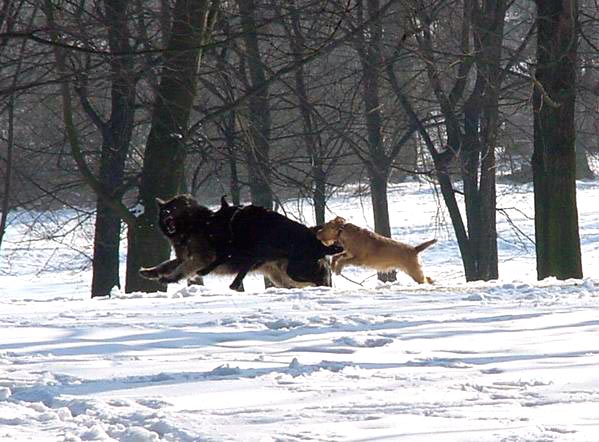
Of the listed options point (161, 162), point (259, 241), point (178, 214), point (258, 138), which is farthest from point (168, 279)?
point (258, 138)

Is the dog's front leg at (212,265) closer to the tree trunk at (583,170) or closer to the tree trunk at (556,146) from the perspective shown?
the tree trunk at (556,146)

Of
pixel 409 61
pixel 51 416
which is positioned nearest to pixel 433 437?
pixel 51 416

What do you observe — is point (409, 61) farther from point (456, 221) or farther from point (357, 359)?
point (357, 359)

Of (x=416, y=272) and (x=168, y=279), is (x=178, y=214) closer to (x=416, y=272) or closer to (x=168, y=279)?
(x=168, y=279)

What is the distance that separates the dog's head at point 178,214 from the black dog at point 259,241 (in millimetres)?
256

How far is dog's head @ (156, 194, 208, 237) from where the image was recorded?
545 inches

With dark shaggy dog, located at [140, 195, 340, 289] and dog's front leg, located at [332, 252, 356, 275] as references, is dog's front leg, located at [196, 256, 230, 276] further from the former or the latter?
dog's front leg, located at [332, 252, 356, 275]

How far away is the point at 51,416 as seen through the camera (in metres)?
5.34

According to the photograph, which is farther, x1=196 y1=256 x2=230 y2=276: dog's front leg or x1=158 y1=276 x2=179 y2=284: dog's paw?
x1=158 y1=276 x2=179 y2=284: dog's paw

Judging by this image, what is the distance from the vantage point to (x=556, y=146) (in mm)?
16891

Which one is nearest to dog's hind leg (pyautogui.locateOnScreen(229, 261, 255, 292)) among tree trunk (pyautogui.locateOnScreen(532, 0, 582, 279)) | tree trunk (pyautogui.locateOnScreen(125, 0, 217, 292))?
tree trunk (pyautogui.locateOnScreen(125, 0, 217, 292))

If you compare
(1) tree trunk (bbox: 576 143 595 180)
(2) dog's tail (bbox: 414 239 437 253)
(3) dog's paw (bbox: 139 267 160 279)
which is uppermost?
(1) tree trunk (bbox: 576 143 595 180)

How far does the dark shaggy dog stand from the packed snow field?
1.72 meters

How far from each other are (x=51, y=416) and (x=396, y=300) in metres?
6.27
